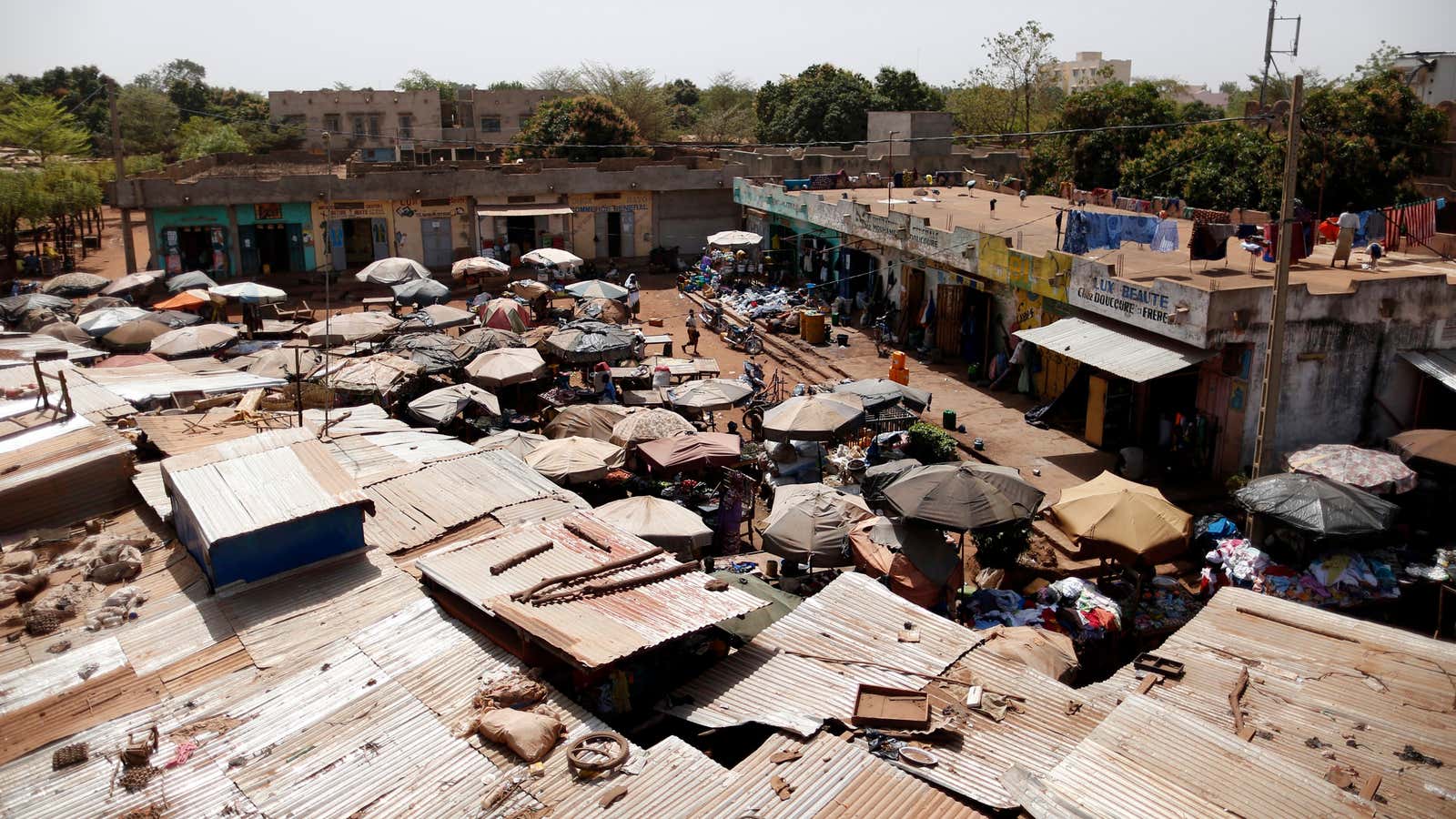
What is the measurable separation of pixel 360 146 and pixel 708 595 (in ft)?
173

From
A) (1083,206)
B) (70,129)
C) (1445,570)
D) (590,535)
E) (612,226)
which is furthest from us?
(70,129)

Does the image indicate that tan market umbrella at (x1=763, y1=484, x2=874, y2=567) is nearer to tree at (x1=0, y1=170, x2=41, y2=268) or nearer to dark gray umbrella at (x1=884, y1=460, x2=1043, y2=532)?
dark gray umbrella at (x1=884, y1=460, x2=1043, y2=532)

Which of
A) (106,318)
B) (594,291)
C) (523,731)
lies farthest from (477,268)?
(523,731)

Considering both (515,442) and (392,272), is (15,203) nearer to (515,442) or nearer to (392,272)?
(392,272)

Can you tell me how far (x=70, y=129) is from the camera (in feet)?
163

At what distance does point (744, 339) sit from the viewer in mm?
25234

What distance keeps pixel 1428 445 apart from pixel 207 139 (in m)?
59.9

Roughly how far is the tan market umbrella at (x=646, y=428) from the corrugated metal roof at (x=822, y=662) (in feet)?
18.5

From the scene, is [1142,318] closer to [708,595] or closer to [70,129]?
[708,595]

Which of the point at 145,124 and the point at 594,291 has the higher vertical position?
the point at 145,124

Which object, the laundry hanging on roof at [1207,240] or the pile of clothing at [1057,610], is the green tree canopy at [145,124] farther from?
the pile of clothing at [1057,610]

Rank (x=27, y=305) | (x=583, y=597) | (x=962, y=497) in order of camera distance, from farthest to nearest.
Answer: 1. (x=27, y=305)
2. (x=962, y=497)
3. (x=583, y=597)

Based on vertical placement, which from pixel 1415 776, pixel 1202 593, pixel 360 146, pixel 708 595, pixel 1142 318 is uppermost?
pixel 360 146

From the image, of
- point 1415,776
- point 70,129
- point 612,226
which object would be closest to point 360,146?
point 70,129
